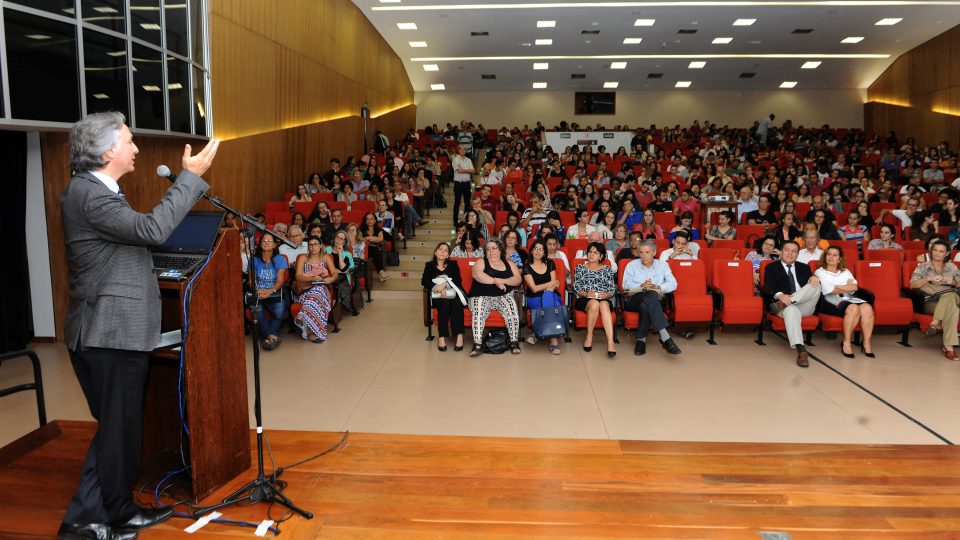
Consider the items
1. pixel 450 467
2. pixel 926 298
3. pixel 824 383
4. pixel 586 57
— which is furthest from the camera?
pixel 586 57

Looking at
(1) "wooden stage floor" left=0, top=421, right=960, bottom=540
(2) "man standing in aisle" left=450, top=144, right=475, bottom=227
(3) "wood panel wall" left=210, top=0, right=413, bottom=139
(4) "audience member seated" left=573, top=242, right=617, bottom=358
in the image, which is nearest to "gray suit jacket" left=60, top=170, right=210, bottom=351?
(1) "wooden stage floor" left=0, top=421, right=960, bottom=540

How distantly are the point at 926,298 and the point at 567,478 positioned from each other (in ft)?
15.7

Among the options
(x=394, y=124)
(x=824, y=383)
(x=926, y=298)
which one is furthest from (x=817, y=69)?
(x=824, y=383)

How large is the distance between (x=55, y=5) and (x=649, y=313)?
518 cm

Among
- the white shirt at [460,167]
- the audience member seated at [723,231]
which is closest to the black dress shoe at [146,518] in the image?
the audience member seated at [723,231]

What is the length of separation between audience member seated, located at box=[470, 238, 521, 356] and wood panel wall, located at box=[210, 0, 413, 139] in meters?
4.12

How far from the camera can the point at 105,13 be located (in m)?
5.51

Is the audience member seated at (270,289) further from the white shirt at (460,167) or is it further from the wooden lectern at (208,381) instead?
the white shirt at (460,167)

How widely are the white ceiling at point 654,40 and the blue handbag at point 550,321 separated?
9559mm

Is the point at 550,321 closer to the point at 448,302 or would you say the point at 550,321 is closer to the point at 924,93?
the point at 448,302

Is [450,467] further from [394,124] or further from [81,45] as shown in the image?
[394,124]

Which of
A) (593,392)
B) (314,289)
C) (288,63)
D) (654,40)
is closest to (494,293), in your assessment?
(593,392)

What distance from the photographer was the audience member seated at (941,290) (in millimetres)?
5688

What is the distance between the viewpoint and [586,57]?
18.6 metres
